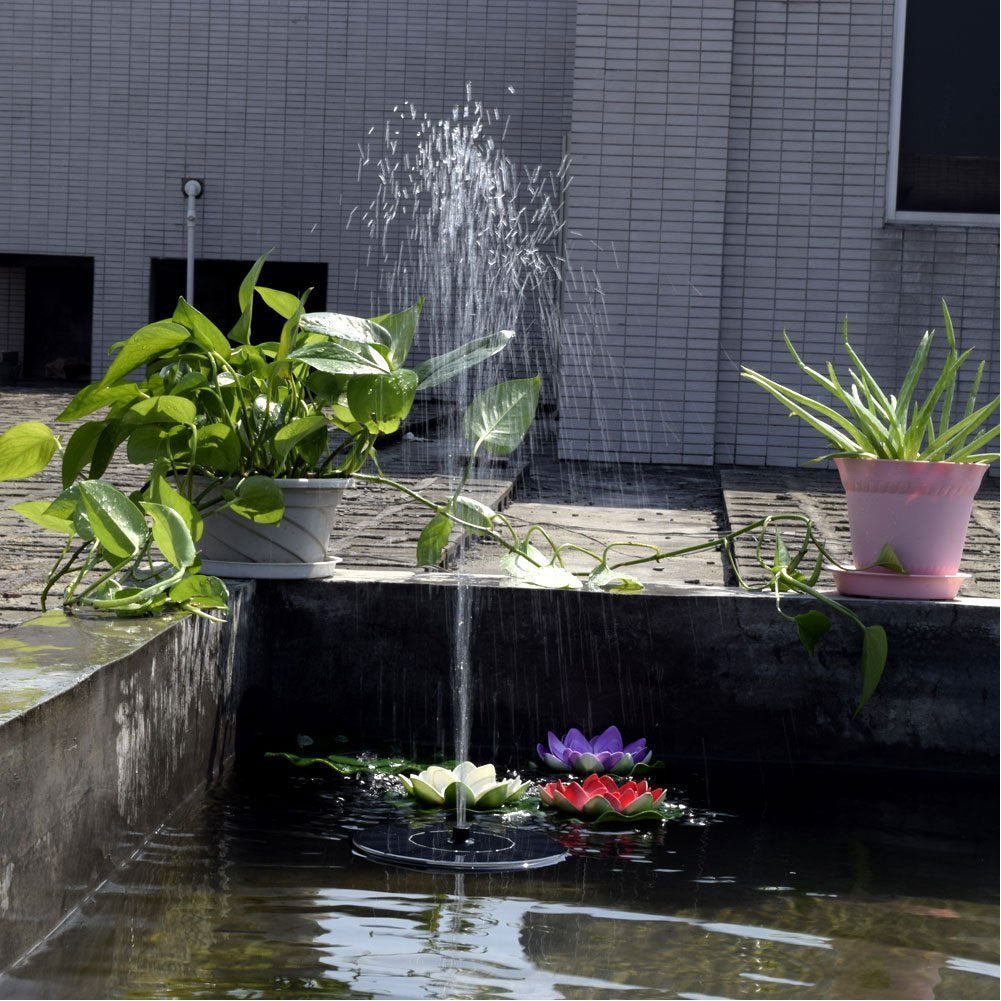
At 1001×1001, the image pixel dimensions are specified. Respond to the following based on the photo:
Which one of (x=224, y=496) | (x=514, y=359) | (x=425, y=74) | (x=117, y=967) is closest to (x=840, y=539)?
(x=224, y=496)

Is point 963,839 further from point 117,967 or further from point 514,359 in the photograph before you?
point 514,359

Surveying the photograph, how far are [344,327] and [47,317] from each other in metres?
9.22

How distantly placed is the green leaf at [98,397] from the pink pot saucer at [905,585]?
153cm

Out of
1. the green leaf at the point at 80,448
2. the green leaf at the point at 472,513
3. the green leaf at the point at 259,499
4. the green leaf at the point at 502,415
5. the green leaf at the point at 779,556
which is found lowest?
the green leaf at the point at 779,556

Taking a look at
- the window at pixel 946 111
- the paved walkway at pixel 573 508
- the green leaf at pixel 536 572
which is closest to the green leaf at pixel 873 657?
the green leaf at pixel 536 572

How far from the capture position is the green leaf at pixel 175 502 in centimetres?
257

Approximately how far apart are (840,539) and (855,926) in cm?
271

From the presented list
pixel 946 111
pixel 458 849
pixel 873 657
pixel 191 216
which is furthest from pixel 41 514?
pixel 191 216

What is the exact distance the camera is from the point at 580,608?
3.00m

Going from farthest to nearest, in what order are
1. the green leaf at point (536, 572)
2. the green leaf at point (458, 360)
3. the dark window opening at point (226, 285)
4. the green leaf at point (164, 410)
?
the dark window opening at point (226, 285) < the green leaf at point (536, 572) < the green leaf at point (458, 360) < the green leaf at point (164, 410)

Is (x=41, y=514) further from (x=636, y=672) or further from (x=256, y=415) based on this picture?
(x=636, y=672)

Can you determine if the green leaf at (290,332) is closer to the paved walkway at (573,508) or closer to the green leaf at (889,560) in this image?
the paved walkway at (573,508)

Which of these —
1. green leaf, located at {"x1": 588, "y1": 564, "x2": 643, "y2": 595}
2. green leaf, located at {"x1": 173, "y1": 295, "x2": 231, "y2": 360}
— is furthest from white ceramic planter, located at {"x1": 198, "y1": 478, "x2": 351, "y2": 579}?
green leaf, located at {"x1": 588, "y1": 564, "x2": 643, "y2": 595}

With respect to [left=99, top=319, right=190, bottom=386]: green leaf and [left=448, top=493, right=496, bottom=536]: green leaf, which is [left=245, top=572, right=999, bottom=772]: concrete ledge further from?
[left=99, top=319, right=190, bottom=386]: green leaf
